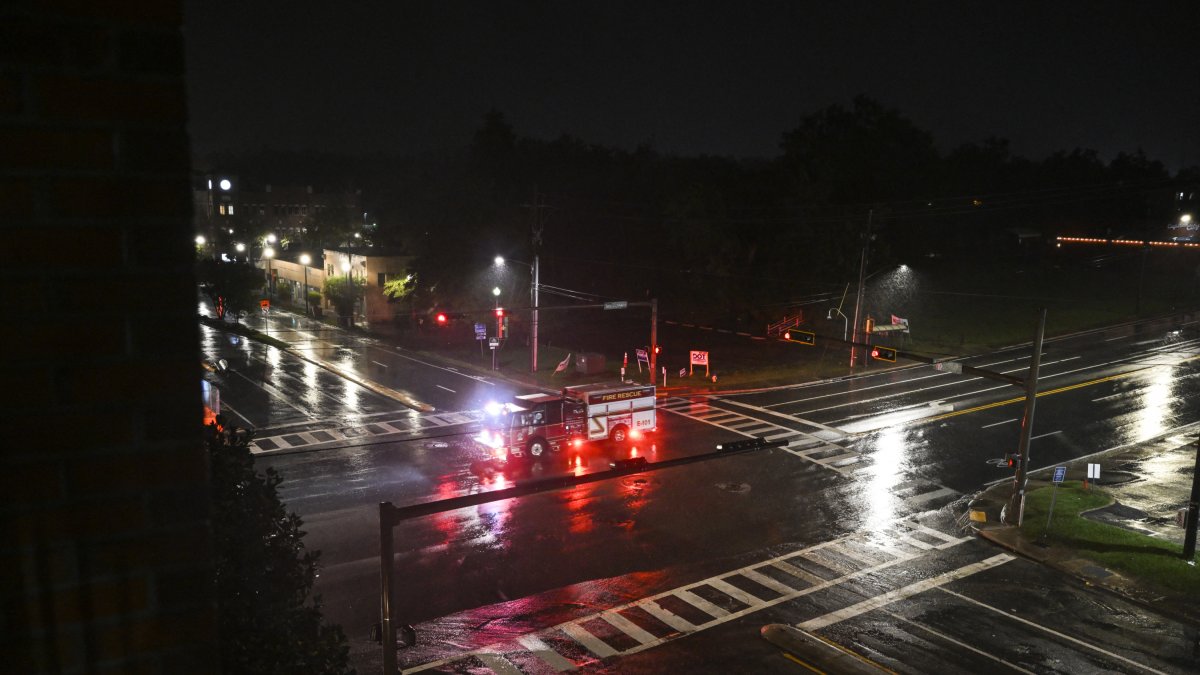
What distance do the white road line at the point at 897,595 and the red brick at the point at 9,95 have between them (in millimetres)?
17615

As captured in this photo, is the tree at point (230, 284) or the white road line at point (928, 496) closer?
the white road line at point (928, 496)

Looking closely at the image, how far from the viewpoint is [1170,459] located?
30.4m

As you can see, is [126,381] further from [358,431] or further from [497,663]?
[358,431]

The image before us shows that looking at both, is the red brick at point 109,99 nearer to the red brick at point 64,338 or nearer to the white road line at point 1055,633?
the red brick at point 64,338

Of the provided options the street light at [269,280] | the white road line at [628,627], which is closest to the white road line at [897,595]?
the white road line at [628,627]

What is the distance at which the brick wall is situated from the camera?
1907 mm

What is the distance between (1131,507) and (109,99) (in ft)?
100.0

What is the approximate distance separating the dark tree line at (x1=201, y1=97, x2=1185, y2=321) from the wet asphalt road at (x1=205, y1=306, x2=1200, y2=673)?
59.5 feet

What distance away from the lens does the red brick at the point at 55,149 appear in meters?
1.88

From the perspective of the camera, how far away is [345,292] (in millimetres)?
65750

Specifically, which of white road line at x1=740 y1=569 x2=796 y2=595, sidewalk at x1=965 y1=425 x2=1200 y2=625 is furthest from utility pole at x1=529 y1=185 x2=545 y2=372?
sidewalk at x1=965 y1=425 x2=1200 y2=625

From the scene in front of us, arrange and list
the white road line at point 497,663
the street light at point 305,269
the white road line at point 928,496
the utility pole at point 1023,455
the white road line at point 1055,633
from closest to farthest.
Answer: the white road line at point 497,663 < the white road line at point 1055,633 < the utility pole at point 1023,455 < the white road line at point 928,496 < the street light at point 305,269

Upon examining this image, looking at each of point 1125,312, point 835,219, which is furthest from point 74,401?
point 1125,312

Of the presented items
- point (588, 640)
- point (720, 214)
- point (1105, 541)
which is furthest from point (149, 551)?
point (720, 214)
